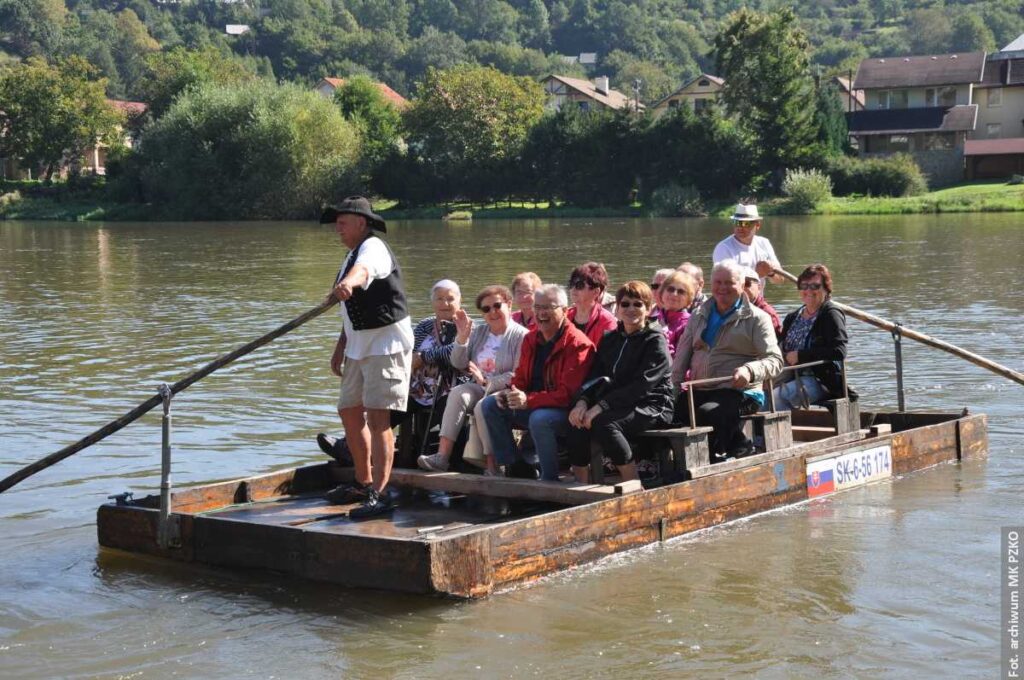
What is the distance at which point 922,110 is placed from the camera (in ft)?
285

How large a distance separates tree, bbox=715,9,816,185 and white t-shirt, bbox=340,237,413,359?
65469 millimetres

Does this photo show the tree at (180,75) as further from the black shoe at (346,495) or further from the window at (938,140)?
the black shoe at (346,495)

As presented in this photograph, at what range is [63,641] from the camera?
772 cm

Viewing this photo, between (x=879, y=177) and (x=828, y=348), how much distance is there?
60.5m

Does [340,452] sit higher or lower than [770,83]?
lower

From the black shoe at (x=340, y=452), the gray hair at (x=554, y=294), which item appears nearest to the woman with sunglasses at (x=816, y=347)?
the gray hair at (x=554, y=294)

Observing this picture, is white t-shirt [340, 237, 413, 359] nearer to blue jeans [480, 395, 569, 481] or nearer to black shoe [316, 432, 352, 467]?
blue jeans [480, 395, 569, 481]

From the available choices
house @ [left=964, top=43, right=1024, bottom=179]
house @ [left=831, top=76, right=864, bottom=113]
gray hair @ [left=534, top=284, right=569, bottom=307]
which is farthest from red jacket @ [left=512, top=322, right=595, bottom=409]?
house @ [left=831, top=76, right=864, bottom=113]

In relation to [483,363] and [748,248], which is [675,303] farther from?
[748,248]

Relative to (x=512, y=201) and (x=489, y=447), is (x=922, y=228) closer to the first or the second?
(x=512, y=201)

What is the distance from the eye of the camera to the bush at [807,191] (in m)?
65.8

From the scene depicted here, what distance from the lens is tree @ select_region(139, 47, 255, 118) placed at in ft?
325

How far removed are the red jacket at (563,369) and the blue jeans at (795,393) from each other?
7.55ft

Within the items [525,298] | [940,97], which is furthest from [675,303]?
[940,97]
